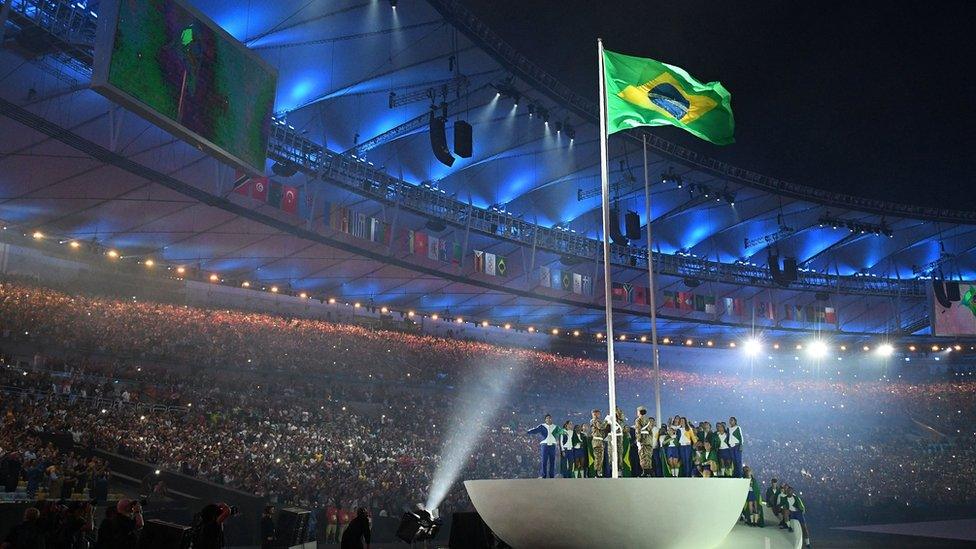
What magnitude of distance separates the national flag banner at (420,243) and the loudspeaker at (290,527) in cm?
1758

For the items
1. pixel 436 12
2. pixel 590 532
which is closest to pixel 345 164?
pixel 436 12

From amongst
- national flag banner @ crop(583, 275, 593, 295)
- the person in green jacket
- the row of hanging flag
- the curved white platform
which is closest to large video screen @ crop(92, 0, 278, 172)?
the curved white platform

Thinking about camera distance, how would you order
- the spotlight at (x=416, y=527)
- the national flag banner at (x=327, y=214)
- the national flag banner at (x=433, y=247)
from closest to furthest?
1. the spotlight at (x=416, y=527)
2. the national flag banner at (x=327, y=214)
3. the national flag banner at (x=433, y=247)

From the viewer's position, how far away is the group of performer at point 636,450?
49.8 feet

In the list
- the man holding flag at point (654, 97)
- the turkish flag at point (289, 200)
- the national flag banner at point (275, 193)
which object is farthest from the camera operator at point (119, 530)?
the turkish flag at point (289, 200)

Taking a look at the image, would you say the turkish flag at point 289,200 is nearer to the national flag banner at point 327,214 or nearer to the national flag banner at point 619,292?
the national flag banner at point 327,214

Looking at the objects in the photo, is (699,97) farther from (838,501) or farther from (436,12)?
(838,501)

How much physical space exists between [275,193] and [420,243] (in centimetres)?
752

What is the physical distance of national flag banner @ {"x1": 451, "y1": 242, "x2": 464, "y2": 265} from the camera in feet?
100

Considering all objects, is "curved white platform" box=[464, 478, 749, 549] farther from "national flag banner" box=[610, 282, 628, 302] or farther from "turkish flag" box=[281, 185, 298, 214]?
"national flag banner" box=[610, 282, 628, 302]

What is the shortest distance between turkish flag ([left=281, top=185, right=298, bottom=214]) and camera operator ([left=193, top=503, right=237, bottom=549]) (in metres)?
16.3

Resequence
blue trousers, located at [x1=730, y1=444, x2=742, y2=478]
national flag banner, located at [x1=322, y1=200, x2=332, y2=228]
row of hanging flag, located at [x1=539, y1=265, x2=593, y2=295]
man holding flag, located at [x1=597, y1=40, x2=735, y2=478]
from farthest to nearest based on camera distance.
A: 1. row of hanging flag, located at [x1=539, y1=265, x2=593, y2=295]
2. national flag banner, located at [x1=322, y1=200, x2=332, y2=228]
3. blue trousers, located at [x1=730, y1=444, x2=742, y2=478]
4. man holding flag, located at [x1=597, y1=40, x2=735, y2=478]

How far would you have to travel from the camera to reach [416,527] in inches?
451

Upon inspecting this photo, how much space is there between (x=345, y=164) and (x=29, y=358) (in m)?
12.9
